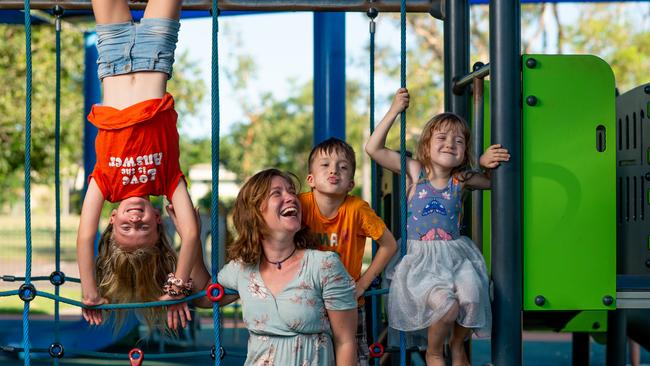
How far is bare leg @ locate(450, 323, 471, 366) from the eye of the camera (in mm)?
3438

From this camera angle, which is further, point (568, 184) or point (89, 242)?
point (568, 184)

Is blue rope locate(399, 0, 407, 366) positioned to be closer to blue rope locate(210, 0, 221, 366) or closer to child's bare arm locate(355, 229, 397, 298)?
child's bare arm locate(355, 229, 397, 298)

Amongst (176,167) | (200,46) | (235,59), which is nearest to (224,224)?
(176,167)

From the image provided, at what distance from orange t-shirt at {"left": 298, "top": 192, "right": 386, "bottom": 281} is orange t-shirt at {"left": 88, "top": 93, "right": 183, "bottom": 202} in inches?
21.9

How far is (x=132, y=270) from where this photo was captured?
3.31 m

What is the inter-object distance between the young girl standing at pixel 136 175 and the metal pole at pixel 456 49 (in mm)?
1664

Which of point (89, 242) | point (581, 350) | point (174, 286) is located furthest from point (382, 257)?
point (581, 350)

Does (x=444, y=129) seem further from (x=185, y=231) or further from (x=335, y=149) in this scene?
(x=185, y=231)

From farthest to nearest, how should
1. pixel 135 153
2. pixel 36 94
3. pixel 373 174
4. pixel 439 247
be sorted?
pixel 36 94, pixel 373 174, pixel 439 247, pixel 135 153

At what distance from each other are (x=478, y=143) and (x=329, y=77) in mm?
2003

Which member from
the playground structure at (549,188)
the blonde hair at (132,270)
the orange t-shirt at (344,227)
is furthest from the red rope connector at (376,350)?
the blonde hair at (132,270)

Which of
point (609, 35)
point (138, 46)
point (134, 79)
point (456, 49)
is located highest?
point (609, 35)

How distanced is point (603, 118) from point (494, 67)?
471 millimetres

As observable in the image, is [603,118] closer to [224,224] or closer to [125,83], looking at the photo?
[125,83]
